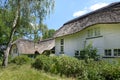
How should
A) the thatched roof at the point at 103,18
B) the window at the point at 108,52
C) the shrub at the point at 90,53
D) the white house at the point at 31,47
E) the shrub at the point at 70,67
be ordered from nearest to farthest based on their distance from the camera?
the shrub at the point at 70,67, the thatched roof at the point at 103,18, the window at the point at 108,52, the shrub at the point at 90,53, the white house at the point at 31,47

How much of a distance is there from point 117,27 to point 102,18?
1837 mm

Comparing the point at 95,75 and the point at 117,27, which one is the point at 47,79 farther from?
the point at 117,27

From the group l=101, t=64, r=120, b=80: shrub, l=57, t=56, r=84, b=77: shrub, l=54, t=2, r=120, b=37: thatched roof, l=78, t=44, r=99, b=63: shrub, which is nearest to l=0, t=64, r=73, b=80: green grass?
l=57, t=56, r=84, b=77: shrub

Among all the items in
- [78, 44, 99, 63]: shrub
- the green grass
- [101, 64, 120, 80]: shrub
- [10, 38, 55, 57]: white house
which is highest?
[10, 38, 55, 57]: white house

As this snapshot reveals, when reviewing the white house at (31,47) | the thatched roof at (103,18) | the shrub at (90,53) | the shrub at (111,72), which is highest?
the thatched roof at (103,18)

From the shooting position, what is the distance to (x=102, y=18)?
23.0 metres

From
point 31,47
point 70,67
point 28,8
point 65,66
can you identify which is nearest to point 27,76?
point 65,66

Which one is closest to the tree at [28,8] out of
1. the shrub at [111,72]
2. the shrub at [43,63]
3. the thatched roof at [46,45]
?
the shrub at [43,63]

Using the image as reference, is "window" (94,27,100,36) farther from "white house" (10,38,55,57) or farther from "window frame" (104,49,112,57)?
"white house" (10,38,55,57)

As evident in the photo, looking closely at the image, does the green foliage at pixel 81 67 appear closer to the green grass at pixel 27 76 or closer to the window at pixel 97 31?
the green grass at pixel 27 76

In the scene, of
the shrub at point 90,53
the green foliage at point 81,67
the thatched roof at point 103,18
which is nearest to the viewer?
the green foliage at point 81,67

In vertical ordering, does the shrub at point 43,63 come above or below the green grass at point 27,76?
above

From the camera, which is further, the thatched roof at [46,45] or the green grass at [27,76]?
the thatched roof at [46,45]

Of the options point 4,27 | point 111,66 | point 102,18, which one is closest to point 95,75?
point 111,66
